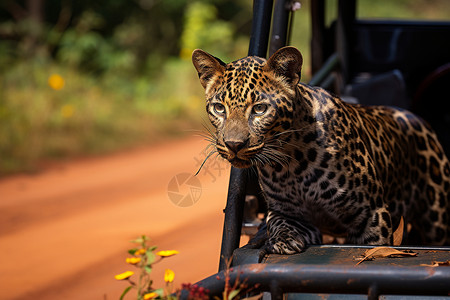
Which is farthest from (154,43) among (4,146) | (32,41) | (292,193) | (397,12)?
(292,193)

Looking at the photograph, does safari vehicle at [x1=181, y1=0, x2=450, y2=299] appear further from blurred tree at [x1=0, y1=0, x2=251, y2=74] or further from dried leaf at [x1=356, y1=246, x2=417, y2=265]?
blurred tree at [x1=0, y1=0, x2=251, y2=74]

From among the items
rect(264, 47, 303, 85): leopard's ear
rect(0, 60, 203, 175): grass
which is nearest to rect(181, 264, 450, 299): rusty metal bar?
rect(264, 47, 303, 85): leopard's ear

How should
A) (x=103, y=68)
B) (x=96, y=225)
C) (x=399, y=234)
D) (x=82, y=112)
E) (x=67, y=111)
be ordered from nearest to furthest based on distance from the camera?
(x=399, y=234) < (x=96, y=225) < (x=67, y=111) < (x=82, y=112) < (x=103, y=68)

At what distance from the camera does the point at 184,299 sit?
1773 millimetres

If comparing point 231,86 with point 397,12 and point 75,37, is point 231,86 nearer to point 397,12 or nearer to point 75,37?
point 75,37

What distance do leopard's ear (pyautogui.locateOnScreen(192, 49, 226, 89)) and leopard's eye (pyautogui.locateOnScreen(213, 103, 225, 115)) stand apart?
124mm

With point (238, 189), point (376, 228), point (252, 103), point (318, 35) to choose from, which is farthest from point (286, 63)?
point (318, 35)

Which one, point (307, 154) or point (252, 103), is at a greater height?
point (252, 103)

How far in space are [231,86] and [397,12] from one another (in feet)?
66.4

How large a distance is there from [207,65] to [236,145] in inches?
15.1

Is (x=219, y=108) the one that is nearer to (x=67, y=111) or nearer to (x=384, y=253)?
(x=384, y=253)

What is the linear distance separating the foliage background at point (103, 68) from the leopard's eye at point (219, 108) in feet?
12.7

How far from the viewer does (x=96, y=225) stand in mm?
6152

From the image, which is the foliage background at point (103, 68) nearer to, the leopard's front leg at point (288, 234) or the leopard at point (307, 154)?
the leopard at point (307, 154)
